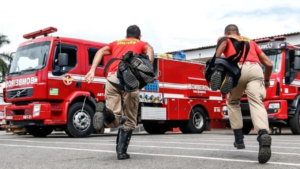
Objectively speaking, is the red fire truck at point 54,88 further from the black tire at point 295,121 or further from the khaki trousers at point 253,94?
the khaki trousers at point 253,94

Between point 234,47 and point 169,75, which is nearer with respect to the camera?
point 234,47

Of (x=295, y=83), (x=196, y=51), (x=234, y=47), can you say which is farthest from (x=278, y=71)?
(x=196, y=51)

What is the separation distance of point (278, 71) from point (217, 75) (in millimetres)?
8219

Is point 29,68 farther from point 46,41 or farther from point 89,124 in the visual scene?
point 89,124

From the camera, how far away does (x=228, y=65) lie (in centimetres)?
553

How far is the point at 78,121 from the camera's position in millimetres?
12492

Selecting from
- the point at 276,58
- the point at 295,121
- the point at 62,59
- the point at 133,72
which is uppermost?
the point at 276,58

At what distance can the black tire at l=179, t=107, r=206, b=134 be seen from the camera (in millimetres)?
16000

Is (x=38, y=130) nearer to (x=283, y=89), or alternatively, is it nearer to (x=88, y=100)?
(x=88, y=100)

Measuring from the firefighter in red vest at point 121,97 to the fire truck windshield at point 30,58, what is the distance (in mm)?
6581

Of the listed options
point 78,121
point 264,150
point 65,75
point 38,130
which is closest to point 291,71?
point 78,121

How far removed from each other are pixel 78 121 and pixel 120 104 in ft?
22.4

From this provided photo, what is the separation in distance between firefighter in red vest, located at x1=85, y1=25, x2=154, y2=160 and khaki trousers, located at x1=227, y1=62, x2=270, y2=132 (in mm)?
1193

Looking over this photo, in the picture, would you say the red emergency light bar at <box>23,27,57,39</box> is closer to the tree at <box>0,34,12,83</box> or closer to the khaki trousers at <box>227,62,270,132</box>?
the khaki trousers at <box>227,62,270,132</box>
